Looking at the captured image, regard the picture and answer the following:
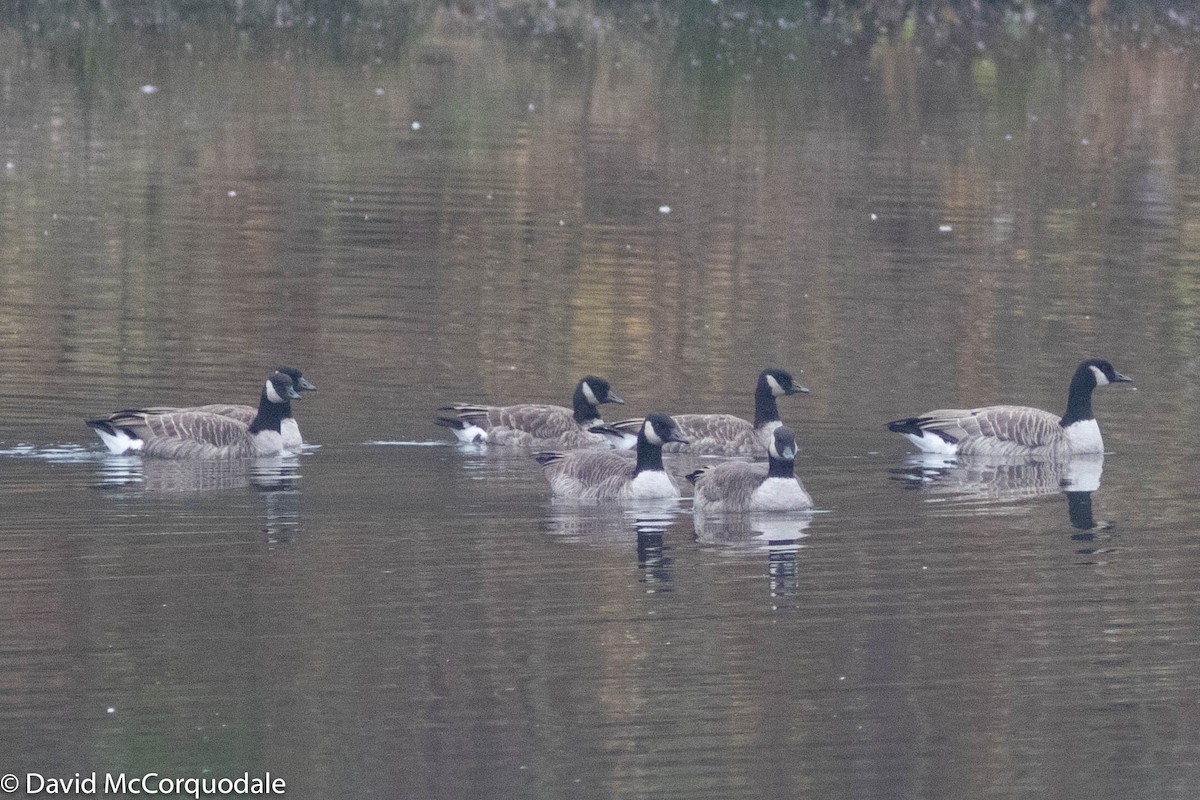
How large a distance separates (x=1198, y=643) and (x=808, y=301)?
12276 mm

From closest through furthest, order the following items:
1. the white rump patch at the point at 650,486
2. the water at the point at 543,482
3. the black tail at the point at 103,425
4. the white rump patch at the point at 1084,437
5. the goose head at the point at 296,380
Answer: the water at the point at 543,482, the white rump patch at the point at 650,486, the black tail at the point at 103,425, the goose head at the point at 296,380, the white rump patch at the point at 1084,437

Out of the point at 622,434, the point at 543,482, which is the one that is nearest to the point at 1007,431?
the point at 622,434

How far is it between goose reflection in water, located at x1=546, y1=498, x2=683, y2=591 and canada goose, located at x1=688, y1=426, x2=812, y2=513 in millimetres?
288

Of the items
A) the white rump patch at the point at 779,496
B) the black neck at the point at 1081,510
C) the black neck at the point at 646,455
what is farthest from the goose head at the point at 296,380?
the black neck at the point at 1081,510

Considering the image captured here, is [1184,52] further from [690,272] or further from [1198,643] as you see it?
[1198,643]

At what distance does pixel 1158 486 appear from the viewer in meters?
16.2

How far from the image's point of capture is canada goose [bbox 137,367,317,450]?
16828 mm

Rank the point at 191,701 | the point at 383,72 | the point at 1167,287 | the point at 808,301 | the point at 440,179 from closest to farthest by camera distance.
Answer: the point at 191,701
the point at 808,301
the point at 1167,287
the point at 440,179
the point at 383,72

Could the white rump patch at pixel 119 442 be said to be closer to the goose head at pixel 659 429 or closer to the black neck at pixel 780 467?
the goose head at pixel 659 429

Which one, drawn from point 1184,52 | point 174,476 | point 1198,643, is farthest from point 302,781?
point 1184,52

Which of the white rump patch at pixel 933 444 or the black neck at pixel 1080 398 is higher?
the black neck at pixel 1080 398

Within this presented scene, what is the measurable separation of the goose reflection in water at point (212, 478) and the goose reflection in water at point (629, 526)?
1.77 m

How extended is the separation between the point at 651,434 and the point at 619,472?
17.2 inches

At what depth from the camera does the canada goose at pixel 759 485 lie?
15.0 m
